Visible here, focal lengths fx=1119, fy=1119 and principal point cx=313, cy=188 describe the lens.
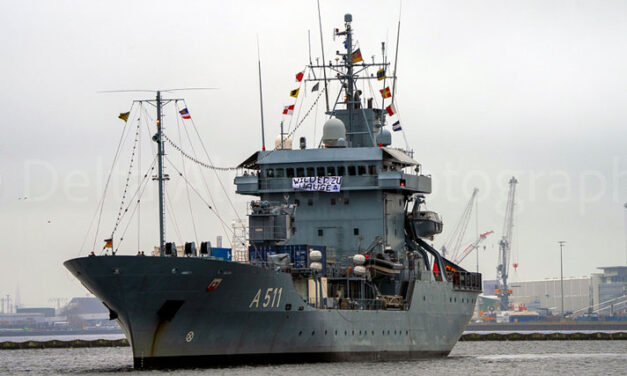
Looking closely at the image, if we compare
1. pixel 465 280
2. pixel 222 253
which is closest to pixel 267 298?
pixel 222 253

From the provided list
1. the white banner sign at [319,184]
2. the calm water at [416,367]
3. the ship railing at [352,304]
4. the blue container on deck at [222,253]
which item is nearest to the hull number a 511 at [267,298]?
the blue container on deck at [222,253]

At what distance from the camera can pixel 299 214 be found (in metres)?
58.8

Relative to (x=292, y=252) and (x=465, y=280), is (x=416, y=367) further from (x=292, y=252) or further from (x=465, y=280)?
(x=465, y=280)

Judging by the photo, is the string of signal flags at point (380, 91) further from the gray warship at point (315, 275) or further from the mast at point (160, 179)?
the mast at point (160, 179)

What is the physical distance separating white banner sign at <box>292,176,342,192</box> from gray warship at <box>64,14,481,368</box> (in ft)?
0.17

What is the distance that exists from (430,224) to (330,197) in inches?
264

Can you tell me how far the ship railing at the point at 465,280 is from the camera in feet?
215

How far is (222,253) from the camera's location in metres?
48.4

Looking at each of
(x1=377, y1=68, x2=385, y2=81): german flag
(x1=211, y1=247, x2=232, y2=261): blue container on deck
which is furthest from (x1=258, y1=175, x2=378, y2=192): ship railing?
(x1=211, y1=247, x2=232, y2=261): blue container on deck

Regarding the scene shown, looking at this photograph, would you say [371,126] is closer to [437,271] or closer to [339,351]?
[437,271]

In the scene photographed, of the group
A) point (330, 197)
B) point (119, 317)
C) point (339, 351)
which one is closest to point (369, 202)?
point (330, 197)

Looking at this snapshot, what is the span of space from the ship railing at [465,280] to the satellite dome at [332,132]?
37.3 ft

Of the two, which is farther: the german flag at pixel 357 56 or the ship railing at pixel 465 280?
the ship railing at pixel 465 280

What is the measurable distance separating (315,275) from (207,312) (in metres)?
7.32
